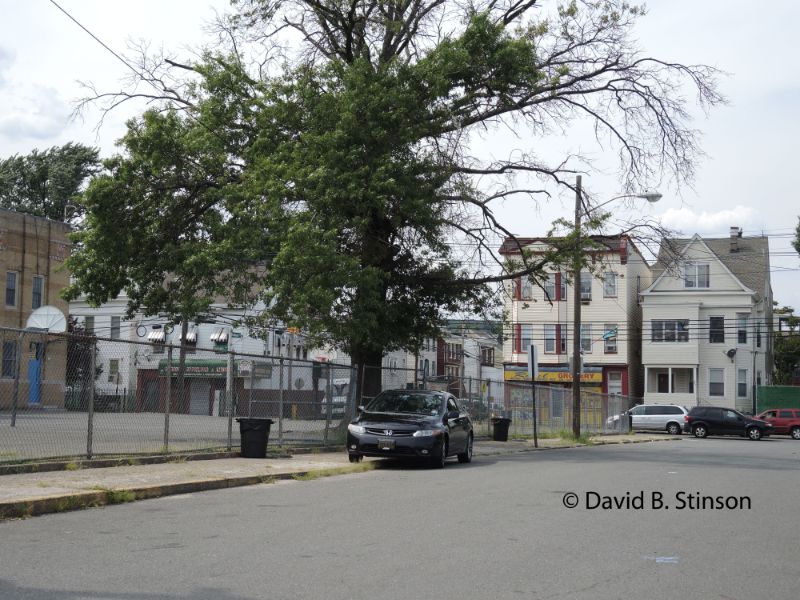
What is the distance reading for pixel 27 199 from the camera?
224 feet

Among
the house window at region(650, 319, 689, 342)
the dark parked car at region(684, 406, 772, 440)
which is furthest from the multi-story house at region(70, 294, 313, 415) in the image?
the house window at region(650, 319, 689, 342)

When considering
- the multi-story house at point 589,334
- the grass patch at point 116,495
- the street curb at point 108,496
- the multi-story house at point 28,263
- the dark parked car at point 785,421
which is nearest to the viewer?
the street curb at point 108,496

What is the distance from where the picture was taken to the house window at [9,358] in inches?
509

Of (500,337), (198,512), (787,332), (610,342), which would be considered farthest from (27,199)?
(198,512)

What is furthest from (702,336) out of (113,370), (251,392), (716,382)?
(113,370)

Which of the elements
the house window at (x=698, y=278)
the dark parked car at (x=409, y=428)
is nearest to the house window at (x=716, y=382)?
the house window at (x=698, y=278)

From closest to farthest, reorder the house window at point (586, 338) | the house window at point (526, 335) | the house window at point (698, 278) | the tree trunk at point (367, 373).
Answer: the tree trunk at point (367, 373) → the house window at point (698, 278) → the house window at point (586, 338) → the house window at point (526, 335)

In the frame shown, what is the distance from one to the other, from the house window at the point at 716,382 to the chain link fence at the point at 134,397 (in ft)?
144

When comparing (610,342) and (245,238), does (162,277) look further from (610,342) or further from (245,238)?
(610,342)

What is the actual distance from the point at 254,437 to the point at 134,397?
3412mm

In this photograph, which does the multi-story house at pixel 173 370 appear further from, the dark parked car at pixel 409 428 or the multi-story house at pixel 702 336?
the multi-story house at pixel 702 336

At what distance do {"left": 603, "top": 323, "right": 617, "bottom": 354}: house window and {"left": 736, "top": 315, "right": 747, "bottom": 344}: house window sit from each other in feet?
25.3

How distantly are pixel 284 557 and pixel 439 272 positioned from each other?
20.2 meters

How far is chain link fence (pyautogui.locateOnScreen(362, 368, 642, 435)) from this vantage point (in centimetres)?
3209
